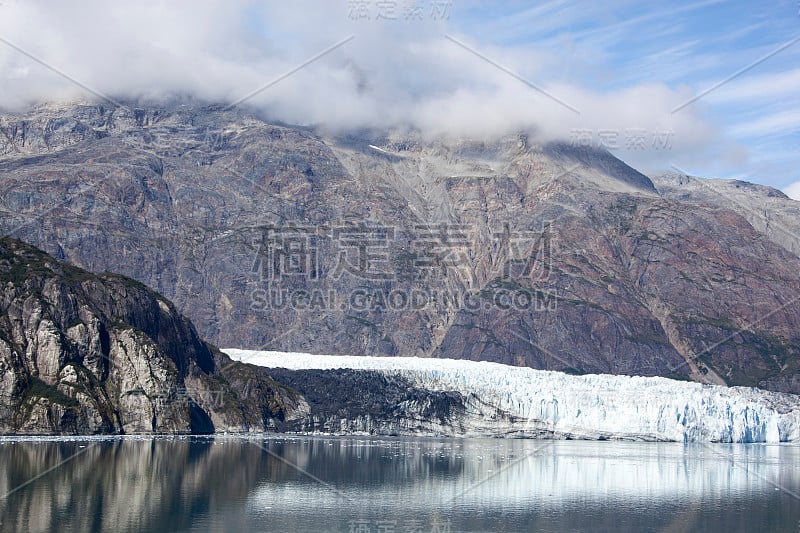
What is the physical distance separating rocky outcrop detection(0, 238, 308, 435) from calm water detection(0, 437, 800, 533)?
11.6m

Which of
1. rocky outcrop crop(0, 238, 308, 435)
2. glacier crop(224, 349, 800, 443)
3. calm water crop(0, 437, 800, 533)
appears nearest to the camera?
calm water crop(0, 437, 800, 533)

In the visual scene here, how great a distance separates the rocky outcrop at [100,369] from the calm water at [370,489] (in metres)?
11.6

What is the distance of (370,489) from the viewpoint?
10394 cm

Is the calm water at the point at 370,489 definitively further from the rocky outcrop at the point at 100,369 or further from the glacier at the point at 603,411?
the glacier at the point at 603,411

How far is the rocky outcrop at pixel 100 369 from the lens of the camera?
148m

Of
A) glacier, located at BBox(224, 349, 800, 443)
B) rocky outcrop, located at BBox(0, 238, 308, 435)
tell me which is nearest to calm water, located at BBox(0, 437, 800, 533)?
rocky outcrop, located at BBox(0, 238, 308, 435)

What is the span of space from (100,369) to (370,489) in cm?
7007

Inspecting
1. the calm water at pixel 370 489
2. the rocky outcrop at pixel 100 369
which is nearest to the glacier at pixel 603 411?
the calm water at pixel 370 489

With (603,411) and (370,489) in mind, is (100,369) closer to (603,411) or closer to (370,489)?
(370,489)

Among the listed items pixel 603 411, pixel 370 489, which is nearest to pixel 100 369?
pixel 370 489

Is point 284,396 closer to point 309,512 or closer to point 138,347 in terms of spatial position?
point 138,347

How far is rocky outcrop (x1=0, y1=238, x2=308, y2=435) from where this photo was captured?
A: 14762 cm

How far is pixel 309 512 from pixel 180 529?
12.7 metres

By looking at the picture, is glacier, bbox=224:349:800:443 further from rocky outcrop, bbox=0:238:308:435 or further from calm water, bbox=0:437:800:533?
rocky outcrop, bbox=0:238:308:435
